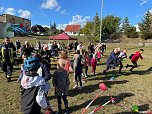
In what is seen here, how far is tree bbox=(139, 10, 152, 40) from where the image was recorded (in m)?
72.7

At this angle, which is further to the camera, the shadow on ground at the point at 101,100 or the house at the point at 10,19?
the house at the point at 10,19

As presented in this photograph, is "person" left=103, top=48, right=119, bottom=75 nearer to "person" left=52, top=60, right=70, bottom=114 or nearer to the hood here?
"person" left=52, top=60, right=70, bottom=114

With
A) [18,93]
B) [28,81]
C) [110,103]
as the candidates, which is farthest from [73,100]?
[28,81]

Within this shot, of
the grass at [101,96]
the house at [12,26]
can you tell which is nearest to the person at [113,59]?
the grass at [101,96]

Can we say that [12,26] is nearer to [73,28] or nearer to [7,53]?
[7,53]

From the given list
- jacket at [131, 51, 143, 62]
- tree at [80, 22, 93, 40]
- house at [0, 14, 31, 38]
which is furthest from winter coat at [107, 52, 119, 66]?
tree at [80, 22, 93, 40]

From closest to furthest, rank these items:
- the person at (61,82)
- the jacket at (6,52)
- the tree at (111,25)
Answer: the person at (61,82) → the jacket at (6,52) → the tree at (111,25)

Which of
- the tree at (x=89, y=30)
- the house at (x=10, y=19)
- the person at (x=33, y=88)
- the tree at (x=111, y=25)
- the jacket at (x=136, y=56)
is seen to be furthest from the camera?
the tree at (x=111, y=25)

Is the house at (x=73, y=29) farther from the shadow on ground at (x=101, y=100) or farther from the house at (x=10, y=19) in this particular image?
the shadow on ground at (x=101, y=100)

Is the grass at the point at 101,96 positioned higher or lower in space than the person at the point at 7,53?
lower

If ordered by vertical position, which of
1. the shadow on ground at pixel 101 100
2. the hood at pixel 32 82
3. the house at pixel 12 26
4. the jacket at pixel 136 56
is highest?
the house at pixel 12 26

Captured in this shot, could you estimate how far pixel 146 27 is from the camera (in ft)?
254

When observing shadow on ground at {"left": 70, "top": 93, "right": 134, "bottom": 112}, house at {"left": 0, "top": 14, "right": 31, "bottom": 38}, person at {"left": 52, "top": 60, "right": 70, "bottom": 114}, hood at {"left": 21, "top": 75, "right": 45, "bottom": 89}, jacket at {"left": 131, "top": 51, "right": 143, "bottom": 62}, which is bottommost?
shadow on ground at {"left": 70, "top": 93, "right": 134, "bottom": 112}

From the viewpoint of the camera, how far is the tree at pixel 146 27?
72.7 m
